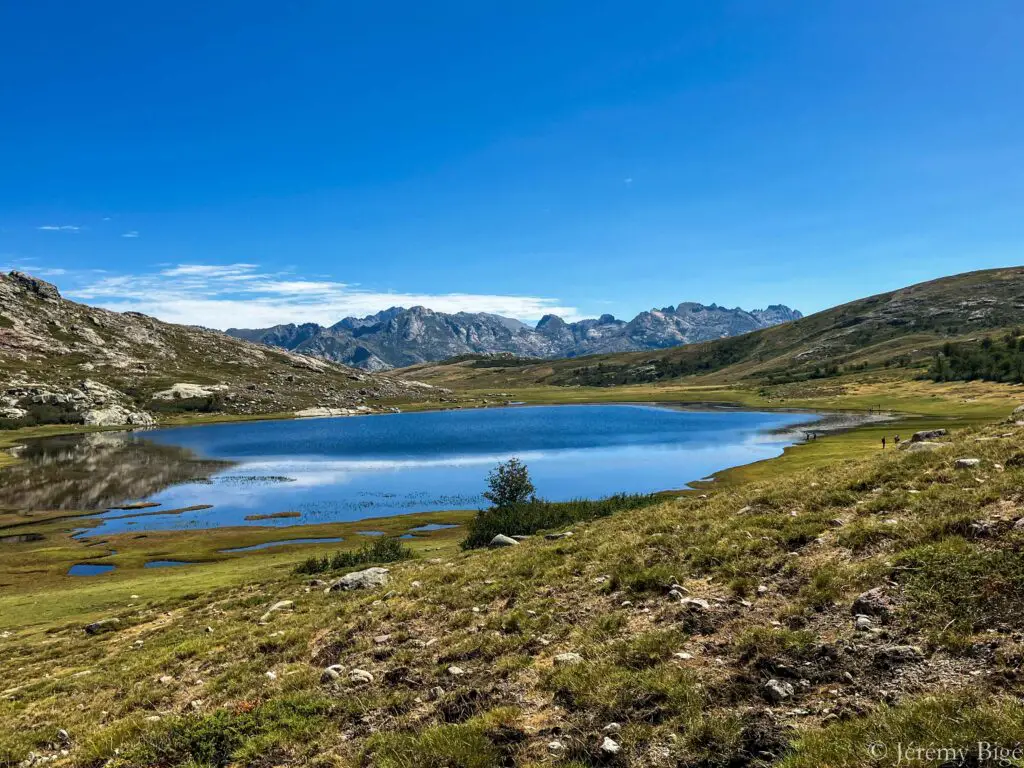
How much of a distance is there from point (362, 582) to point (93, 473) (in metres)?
128

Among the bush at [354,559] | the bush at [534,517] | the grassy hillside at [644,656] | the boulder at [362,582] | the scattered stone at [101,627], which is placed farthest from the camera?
the bush at [534,517]

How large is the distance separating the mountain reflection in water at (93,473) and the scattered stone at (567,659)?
104136mm

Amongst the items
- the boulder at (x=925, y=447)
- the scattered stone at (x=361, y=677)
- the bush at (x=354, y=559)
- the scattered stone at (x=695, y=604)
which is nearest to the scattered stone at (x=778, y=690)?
the scattered stone at (x=695, y=604)

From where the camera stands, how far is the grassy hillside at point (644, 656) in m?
9.72

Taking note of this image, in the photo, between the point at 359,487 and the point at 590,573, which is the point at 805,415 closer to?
the point at 359,487

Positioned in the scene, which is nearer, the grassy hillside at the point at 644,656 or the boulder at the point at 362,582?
the grassy hillside at the point at 644,656

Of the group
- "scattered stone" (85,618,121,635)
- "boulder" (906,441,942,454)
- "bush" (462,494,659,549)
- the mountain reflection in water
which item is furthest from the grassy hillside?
the mountain reflection in water

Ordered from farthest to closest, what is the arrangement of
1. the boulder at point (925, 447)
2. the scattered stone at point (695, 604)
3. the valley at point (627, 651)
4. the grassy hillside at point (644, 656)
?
the boulder at point (925, 447), the scattered stone at point (695, 604), the valley at point (627, 651), the grassy hillside at point (644, 656)

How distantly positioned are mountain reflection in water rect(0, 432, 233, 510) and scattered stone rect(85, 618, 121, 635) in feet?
252

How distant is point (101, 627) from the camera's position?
1145 inches

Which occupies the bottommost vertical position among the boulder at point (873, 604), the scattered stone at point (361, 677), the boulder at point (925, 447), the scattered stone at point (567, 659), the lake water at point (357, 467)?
the lake water at point (357, 467)

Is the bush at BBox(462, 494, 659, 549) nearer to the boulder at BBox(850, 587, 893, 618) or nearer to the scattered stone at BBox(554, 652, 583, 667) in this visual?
the scattered stone at BBox(554, 652, 583, 667)

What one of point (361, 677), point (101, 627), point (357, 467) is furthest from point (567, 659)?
point (357, 467)

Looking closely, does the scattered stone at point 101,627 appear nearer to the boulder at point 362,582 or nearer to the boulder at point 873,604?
the boulder at point 362,582
